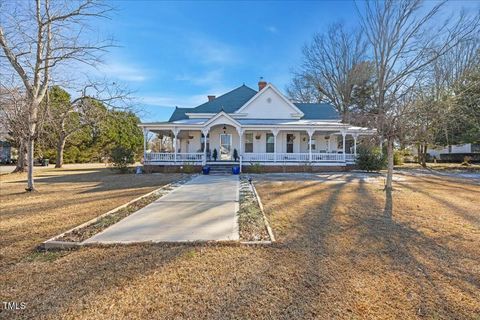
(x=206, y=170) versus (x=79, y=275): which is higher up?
(x=206, y=170)

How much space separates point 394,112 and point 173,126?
14.9 meters

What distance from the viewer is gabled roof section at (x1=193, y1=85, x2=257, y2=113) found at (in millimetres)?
23891

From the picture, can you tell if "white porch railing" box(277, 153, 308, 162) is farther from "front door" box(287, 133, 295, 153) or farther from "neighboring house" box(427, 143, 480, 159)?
"neighboring house" box(427, 143, 480, 159)

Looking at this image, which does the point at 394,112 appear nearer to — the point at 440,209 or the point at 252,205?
the point at 440,209

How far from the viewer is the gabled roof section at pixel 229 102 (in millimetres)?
23891

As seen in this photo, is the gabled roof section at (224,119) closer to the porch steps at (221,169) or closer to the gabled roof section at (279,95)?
the porch steps at (221,169)

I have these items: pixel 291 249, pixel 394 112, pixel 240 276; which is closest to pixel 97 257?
pixel 240 276

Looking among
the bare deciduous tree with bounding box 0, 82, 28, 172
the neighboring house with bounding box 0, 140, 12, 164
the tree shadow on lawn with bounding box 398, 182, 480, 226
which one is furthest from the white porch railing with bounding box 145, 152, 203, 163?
the neighboring house with bounding box 0, 140, 12, 164

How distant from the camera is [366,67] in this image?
2700 centimetres

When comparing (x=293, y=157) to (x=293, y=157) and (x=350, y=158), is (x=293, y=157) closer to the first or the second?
(x=293, y=157)

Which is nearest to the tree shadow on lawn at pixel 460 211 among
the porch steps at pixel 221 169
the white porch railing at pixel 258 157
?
the white porch railing at pixel 258 157

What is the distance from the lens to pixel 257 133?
21.2 m

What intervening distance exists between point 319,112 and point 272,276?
78.5 ft

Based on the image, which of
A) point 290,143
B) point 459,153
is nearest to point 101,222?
point 290,143
